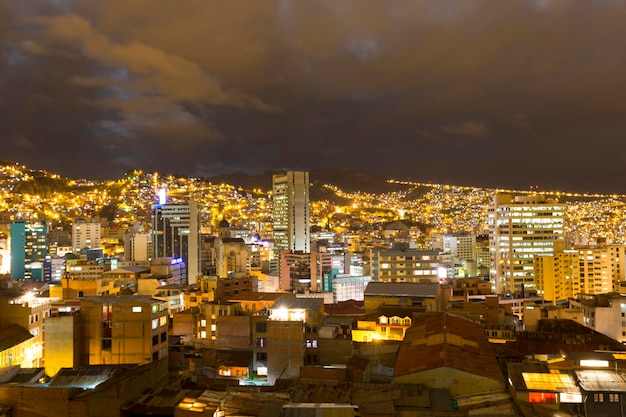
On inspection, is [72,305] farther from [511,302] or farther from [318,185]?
[318,185]

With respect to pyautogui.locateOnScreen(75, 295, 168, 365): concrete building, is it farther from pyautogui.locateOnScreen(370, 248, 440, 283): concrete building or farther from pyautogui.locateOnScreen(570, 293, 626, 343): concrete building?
pyautogui.locateOnScreen(370, 248, 440, 283): concrete building

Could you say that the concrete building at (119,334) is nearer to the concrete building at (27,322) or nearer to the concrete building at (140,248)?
the concrete building at (27,322)

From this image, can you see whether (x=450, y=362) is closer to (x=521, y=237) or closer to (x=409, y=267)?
(x=409, y=267)

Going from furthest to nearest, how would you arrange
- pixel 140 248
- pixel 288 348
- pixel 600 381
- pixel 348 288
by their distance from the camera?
pixel 140 248 → pixel 348 288 → pixel 288 348 → pixel 600 381

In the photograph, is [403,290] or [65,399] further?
[403,290]

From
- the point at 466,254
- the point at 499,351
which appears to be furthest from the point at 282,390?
the point at 466,254

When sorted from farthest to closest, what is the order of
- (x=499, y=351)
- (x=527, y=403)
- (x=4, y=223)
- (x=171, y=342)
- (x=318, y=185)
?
(x=318, y=185)
(x=4, y=223)
(x=171, y=342)
(x=499, y=351)
(x=527, y=403)

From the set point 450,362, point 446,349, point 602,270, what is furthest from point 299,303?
point 602,270
